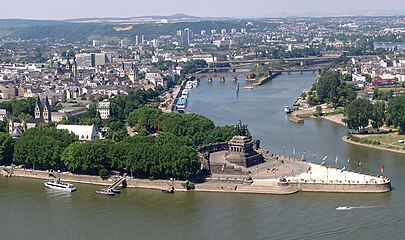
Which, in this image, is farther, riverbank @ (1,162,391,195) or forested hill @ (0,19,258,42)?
forested hill @ (0,19,258,42)

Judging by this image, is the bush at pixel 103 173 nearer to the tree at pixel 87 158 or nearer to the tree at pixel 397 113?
the tree at pixel 87 158

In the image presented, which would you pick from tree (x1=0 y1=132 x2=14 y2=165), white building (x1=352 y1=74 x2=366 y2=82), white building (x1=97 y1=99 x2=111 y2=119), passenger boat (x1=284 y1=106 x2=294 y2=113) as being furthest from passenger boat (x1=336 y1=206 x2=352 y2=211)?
white building (x1=352 y1=74 x2=366 y2=82)

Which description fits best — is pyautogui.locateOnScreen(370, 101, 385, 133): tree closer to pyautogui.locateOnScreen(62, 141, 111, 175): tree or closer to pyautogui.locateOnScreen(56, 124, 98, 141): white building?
pyautogui.locateOnScreen(56, 124, 98, 141): white building

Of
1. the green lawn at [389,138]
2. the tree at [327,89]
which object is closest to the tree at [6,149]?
the green lawn at [389,138]

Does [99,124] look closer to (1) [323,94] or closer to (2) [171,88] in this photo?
(1) [323,94]

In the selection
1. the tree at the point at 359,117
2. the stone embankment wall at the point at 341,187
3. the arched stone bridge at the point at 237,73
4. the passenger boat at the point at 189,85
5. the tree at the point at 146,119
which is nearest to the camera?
the stone embankment wall at the point at 341,187

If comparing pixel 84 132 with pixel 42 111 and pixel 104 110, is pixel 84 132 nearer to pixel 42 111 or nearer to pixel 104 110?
pixel 42 111

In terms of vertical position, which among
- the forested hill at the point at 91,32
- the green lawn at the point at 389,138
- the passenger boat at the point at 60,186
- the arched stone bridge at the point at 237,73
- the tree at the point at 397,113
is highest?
the tree at the point at 397,113
